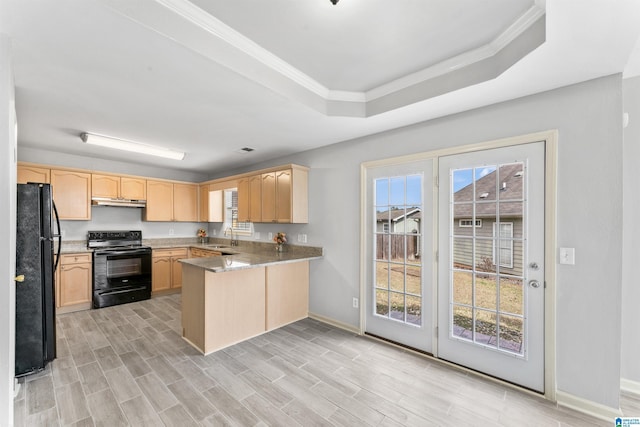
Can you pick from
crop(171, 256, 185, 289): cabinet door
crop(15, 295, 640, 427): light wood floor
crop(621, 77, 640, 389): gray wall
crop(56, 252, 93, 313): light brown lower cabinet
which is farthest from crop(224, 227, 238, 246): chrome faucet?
crop(621, 77, 640, 389): gray wall

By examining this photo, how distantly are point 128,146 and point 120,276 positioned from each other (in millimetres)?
2132

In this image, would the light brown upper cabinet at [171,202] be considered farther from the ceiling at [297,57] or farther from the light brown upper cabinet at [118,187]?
the ceiling at [297,57]

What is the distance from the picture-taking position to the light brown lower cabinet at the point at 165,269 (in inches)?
191

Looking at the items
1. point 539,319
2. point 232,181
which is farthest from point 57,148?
point 539,319

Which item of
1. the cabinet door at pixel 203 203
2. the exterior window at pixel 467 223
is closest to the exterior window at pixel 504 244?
the exterior window at pixel 467 223

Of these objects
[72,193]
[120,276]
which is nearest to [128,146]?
[72,193]

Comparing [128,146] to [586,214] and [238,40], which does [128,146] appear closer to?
[238,40]

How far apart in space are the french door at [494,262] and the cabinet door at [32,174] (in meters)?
5.41

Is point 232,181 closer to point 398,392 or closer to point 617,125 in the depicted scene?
point 398,392

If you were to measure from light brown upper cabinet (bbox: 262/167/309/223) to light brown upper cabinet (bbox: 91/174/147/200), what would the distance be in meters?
2.55

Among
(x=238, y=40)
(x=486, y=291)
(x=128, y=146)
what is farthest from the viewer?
(x=128, y=146)

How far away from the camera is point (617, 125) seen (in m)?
1.91

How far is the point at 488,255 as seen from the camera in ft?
8.00

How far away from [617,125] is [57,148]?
6353 mm
